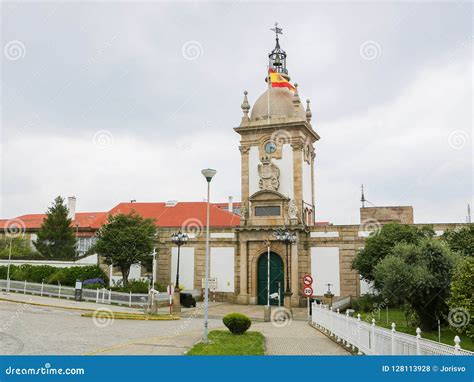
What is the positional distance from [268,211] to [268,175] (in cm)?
290

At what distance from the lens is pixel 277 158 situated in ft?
123

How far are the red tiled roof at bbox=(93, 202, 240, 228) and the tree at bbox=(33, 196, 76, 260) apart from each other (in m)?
3.53

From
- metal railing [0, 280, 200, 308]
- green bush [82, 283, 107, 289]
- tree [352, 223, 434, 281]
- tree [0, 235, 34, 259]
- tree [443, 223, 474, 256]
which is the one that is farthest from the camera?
tree [0, 235, 34, 259]

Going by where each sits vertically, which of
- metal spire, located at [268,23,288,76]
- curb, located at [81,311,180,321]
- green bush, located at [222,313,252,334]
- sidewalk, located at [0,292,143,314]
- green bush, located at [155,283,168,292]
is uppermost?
metal spire, located at [268,23,288,76]

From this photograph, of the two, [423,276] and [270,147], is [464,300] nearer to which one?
[423,276]

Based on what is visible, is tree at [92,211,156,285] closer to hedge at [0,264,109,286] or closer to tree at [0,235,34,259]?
hedge at [0,264,109,286]

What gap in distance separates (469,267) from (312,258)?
2149 centimetres

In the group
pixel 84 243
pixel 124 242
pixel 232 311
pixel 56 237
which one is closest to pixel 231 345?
pixel 232 311

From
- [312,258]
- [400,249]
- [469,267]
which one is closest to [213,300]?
[312,258]

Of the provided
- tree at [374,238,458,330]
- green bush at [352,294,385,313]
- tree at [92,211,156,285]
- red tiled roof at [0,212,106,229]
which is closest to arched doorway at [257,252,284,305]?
green bush at [352,294,385,313]

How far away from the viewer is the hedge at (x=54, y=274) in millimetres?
36031

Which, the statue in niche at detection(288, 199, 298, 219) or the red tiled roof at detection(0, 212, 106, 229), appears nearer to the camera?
the statue in niche at detection(288, 199, 298, 219)

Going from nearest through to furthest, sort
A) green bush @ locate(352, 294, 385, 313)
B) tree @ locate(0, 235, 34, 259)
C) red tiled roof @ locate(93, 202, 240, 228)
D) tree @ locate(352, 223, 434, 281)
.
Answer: green bush @ locate(352, 294, 385, 313) → tree @ locate(352, 223, 434, 281) → tree @ locate(0, 235, 34, 259) → red tiled roof @ locate(93, 202, 240, 228)

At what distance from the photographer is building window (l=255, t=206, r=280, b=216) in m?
36.7
